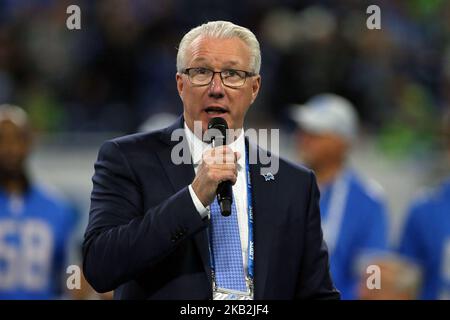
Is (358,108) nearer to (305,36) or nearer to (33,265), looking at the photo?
(305,36)

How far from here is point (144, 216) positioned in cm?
234

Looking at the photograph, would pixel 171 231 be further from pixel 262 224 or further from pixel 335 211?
pixel 335 211

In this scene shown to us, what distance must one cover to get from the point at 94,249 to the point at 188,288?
0.22 metres

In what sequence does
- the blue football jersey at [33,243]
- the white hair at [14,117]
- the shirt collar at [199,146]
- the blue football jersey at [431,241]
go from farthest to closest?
1. the white hair at [14,117]
2. the blue football jersey at [33,243]
3. the blue football jersey at [431,241]
4. the shirt collar at [199,146]

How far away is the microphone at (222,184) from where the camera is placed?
231 cm

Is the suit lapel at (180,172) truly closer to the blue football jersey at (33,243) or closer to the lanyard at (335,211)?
the lanyard at (335,211)

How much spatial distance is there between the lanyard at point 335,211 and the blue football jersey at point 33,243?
1.35 metres

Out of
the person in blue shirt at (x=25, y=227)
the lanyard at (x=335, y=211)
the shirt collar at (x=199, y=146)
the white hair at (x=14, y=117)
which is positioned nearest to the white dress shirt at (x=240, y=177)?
the shirt collar at (x=199, y=146)

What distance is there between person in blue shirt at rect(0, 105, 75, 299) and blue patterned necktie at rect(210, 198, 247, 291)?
9.74ft

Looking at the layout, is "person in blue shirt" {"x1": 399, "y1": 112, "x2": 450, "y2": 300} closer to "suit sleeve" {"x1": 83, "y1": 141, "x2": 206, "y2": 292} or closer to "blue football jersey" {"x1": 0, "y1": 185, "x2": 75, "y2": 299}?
"blue football jersey" {"x1": 0, "y1": 185, "x2": 75, "y2": 299}

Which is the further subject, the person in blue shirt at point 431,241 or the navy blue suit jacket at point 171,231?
the person in blue shirt at point 431,241

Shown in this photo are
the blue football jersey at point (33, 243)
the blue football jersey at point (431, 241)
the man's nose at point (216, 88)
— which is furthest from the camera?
the blue football jersey at point (33, 243)

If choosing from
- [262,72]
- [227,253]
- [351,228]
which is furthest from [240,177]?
[262,72]

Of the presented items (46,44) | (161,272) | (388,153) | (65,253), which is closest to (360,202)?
(65,253)
